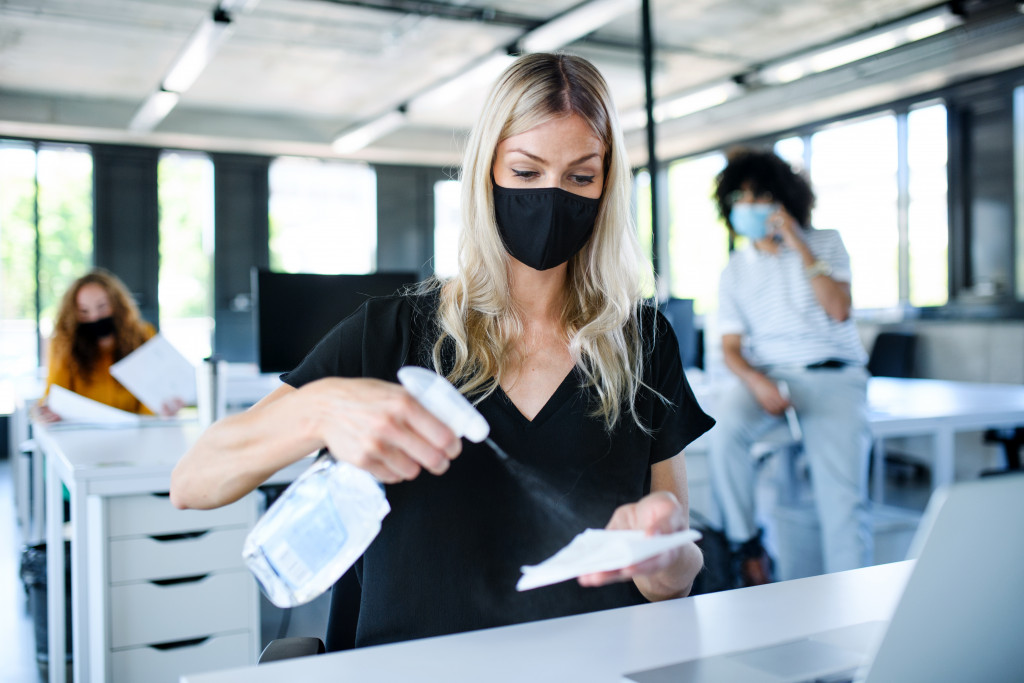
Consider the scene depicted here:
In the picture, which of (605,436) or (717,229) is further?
(717,229)

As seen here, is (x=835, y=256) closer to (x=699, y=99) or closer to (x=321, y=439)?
(x=321, y=439)

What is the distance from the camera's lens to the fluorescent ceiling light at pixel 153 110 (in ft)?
22.7

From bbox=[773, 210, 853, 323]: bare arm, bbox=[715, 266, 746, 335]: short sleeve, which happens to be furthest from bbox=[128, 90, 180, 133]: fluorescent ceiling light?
bbox=[773, 210, 853, 323]: bare arm

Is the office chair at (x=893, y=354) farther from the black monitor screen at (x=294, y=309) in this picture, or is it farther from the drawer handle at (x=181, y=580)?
the drawer handle at (x=181, y=580)

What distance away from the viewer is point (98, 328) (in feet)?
11.3

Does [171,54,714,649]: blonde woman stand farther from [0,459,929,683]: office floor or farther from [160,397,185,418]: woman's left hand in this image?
[0,459,929,683]: office floor

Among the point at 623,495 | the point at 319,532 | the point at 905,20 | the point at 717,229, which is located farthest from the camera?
the point at 717,229

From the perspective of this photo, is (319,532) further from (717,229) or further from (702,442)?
(717,229)

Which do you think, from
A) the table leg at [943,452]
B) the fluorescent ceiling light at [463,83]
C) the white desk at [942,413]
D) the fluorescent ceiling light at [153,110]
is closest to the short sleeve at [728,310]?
the white desk at [942,413]

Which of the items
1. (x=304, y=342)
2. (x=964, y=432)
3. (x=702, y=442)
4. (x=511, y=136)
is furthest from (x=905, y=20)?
(x=511, y=136)

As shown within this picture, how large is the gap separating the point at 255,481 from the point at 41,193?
8.60 metres

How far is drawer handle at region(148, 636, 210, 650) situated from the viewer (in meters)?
2.07

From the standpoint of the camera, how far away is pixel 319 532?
0.90 meters

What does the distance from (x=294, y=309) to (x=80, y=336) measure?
968 mm
